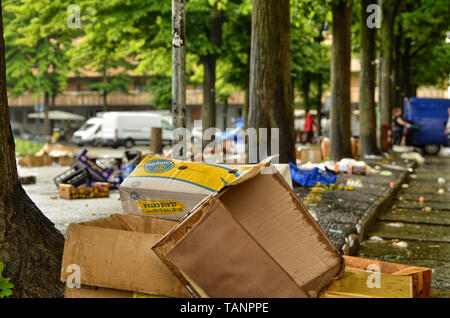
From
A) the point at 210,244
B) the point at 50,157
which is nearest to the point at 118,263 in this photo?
the point at 210,244

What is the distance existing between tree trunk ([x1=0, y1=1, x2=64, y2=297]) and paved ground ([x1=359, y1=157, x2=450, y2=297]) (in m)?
2.39

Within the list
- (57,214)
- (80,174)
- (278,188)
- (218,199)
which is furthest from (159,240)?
(80,174)

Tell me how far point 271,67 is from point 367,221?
10.3ft

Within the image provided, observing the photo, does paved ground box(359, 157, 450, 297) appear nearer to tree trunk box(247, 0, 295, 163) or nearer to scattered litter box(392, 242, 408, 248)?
scattered litter box(392, 242, 408, 248)

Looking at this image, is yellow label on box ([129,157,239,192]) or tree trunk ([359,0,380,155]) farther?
tree trunk ([359,0,380,155])

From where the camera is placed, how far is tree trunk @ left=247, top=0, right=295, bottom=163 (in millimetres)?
9102

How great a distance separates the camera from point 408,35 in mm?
25766

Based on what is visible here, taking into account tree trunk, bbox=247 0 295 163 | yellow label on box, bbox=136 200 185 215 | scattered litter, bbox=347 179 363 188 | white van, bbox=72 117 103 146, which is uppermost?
tree trunk, bbox=247 0 295 163

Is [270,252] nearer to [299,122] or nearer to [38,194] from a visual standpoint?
[38,194]

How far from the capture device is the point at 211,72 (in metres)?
22.3

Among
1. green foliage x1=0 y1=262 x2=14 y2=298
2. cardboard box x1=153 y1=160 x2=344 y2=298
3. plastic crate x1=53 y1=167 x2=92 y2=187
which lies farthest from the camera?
plastic crate x1=53 y1=167 x2=92 y2=187

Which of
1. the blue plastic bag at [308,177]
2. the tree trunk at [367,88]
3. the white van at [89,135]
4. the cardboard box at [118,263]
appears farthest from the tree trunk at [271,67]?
the white van at [89,135]

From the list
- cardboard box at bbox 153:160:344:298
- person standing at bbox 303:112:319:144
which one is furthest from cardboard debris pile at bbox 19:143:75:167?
cardboard box at bbox 153:160:344:298

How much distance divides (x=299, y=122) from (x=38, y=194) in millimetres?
41976
